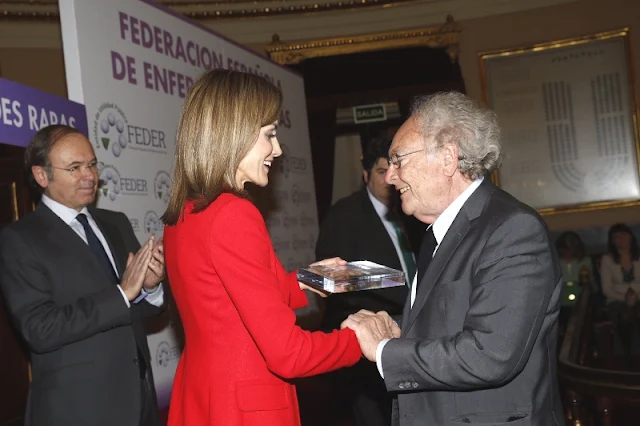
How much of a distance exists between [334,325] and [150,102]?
1612 millimetres

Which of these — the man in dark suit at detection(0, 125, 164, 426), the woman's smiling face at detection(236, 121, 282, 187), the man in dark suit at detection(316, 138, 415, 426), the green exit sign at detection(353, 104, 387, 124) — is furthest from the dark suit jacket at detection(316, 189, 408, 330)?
the green exit sign at detection(353, 104, 387, 124)

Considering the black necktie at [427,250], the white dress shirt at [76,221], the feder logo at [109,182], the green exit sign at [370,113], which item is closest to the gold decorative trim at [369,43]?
the green exit sign at [370,113]

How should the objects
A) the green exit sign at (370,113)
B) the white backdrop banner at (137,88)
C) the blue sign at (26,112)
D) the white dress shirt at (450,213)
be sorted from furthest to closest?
the green exit sign at (370,113) → the white backdrop banner at (137,88) → the blue sign at (26,112) → the white dress shirt at (450,213)

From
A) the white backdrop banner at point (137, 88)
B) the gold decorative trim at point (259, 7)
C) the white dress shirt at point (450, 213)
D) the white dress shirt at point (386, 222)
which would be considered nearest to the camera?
the white dress shirt at point (450, 213)

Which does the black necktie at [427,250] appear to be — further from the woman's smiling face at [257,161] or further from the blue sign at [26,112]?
the blue sign at [26,112]

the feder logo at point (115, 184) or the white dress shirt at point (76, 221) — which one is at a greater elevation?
the feder logo at point (115, 184)

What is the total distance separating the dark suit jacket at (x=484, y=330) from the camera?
1729mm

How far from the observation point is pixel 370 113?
28.6 ft

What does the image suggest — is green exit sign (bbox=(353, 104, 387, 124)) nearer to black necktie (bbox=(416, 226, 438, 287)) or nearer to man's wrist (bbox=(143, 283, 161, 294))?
man's wrist (bbox=(143, 283, 161, 294))

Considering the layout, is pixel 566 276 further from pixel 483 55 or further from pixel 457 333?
pixel 457 333

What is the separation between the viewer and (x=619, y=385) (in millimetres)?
3002

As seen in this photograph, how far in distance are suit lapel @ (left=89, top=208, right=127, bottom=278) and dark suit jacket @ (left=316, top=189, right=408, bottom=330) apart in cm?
118

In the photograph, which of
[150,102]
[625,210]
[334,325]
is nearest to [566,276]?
[625,210]

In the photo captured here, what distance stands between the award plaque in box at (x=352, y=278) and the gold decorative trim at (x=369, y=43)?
6761 millimetres
